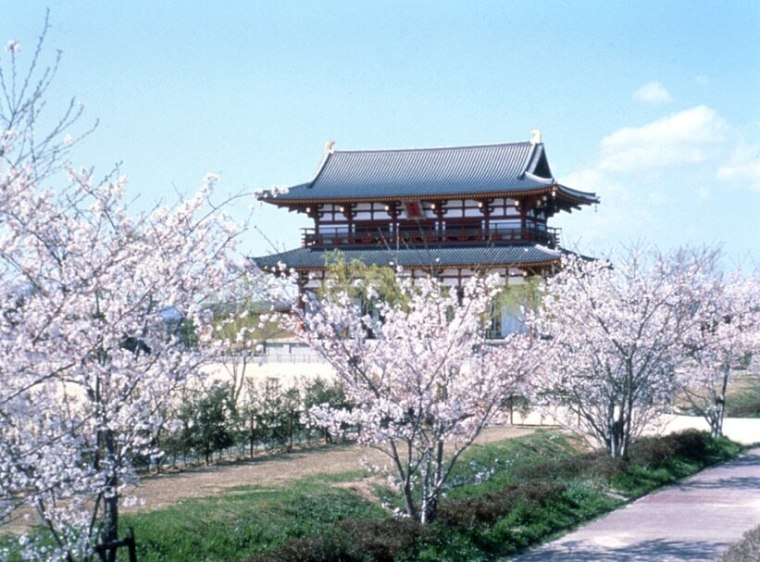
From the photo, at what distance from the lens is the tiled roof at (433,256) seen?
36625 millimetres

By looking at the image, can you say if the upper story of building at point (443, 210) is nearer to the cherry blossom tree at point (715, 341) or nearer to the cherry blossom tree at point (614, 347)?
the cherry blossom tree at point (715, 341)

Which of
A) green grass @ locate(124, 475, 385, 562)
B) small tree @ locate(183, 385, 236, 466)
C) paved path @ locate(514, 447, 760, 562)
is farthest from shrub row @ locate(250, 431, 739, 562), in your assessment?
small tree @ locate(183, 385, 236, 466)

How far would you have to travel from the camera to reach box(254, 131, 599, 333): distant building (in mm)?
38531

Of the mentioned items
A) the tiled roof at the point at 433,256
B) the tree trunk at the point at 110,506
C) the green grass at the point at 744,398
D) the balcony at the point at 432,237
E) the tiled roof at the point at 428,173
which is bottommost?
the green grass at the point at 744,398

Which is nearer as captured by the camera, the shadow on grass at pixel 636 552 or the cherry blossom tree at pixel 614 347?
the shadow on grass at pixel 636 552

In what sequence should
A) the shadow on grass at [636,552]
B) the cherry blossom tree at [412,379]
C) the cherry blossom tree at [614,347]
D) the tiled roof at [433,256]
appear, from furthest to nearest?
the tiled roof at [433,256] → the cherry blossom tree at [614,347] → the cherry blossom tree at [412,379] → the shadow on grass at [636,552]

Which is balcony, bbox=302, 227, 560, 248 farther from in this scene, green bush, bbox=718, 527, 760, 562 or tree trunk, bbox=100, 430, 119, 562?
tree trunk, bbox=100, 430, 119, 562

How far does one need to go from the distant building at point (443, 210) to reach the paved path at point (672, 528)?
22641 mm

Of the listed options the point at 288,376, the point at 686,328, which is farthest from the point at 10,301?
the point at 288,376

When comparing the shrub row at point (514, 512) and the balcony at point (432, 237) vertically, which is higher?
the balcony at point (432, 237)

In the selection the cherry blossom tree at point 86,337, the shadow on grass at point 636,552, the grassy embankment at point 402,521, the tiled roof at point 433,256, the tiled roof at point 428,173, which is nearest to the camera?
the cherry blossom tree at point 86,337

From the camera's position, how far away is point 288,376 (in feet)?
108

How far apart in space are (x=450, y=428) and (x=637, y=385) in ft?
21.1

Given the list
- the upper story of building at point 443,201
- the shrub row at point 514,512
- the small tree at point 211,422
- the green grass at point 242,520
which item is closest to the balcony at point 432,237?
the upper story of building at point 443,201
